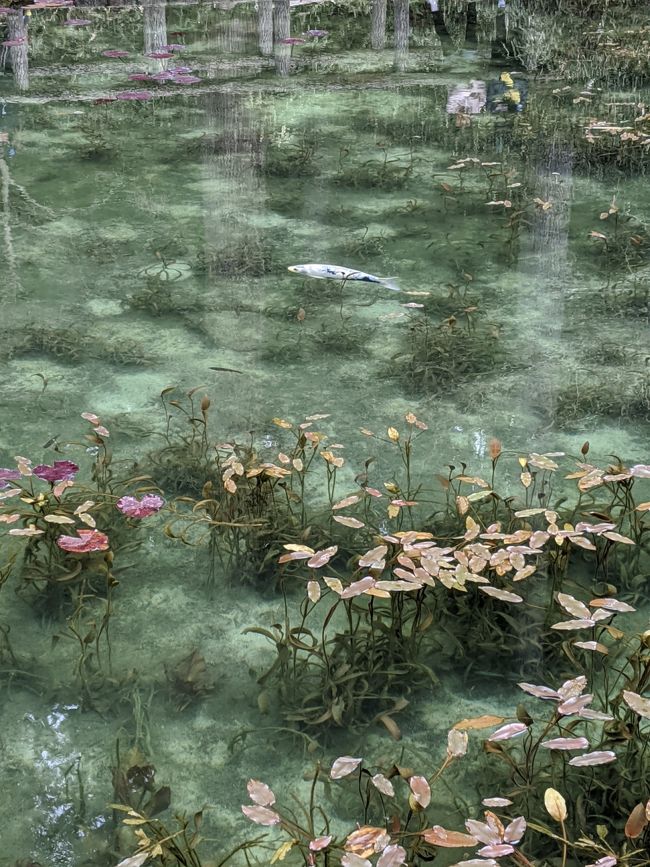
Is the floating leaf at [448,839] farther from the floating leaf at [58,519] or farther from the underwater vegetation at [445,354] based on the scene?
the underwater vegetation at [445,354]

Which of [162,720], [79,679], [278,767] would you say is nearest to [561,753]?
[278,767]

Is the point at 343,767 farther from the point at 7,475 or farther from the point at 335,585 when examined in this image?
the point at 7,475

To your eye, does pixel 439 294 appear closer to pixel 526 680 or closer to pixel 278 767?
pixel 526 680

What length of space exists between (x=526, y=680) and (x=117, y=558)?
55.6 inches

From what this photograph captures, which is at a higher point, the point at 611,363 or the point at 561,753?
the point at 611,363

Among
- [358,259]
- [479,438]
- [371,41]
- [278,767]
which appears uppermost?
[371,41]

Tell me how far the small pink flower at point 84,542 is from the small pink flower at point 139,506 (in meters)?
0.14

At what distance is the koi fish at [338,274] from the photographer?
5367 millimetres

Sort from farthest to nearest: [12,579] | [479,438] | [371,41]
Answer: [371,41], [479,438], [12,579]

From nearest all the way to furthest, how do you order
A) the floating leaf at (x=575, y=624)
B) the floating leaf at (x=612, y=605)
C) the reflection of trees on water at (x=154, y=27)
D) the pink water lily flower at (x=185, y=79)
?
the floating leaf at (x=575, y=624)
the floating leaf at (x=612, y=605)
the pink water lily flower at (x=185, y=79)
the reflection of trees on water at (x=154, y=27)

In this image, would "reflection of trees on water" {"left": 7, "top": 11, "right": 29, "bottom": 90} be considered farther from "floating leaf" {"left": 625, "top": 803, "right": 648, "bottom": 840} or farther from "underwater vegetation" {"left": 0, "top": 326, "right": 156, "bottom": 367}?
"floating leaf" {"left": 625, "top": 803, "right": 648, "bottom": 840}

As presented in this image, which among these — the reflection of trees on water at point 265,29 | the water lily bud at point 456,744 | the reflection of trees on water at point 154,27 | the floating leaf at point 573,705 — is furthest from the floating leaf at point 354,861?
the reflection of trees on water at point 154,27

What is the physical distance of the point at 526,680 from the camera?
298 cm

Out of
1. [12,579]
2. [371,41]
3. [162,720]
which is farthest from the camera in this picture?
[371,41]
